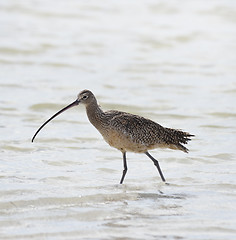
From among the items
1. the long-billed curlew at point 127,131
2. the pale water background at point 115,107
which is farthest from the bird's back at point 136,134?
the pale water background at point 115,107

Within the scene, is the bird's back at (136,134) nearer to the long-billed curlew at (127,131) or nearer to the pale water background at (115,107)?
the long-billed curlew at (127,131)

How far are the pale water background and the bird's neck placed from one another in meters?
0.53

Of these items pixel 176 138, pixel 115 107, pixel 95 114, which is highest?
pixel 95 114

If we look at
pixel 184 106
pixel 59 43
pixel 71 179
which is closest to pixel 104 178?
pixel 71 179

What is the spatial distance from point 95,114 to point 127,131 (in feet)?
1.25

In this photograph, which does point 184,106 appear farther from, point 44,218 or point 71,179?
point 44,218

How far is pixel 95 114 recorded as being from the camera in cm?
786

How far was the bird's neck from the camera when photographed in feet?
25.6

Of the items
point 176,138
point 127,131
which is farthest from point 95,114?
point 176,138

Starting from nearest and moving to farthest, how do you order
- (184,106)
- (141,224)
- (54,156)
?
(141,224)
(54,156)
(184,106)

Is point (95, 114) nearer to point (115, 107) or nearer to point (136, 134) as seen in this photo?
point (136, 134)

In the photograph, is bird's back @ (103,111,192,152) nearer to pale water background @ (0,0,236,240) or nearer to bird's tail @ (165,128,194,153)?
bird's tail @ (165,128,194,153)

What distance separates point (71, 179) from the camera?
7785mm

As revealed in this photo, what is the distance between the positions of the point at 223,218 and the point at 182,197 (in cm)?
80
